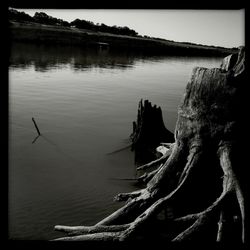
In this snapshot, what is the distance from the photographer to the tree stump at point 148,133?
9.81m

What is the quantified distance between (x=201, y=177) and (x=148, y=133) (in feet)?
15.3

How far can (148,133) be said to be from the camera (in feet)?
33.1

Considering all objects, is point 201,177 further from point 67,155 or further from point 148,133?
point 67,155

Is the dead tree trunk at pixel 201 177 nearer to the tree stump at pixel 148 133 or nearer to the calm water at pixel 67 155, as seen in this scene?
the calm water at pixel 67 155

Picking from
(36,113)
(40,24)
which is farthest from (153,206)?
(40,24)

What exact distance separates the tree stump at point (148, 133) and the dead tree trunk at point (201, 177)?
415 centimetres

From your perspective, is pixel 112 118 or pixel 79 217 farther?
pixel 112 118

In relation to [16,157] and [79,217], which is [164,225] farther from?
[16,157]

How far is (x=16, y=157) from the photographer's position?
9.41 meters

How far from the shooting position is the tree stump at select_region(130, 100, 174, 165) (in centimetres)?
981

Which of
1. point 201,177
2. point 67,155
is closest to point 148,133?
point 67,155

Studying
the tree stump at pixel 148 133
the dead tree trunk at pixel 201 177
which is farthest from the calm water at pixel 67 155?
the dead tree trunk at pixel 201 177

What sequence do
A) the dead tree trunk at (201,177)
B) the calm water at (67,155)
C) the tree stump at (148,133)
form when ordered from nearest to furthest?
the dead tree trunk at (201,177) → the calm water at (67,155) → the tree stump at (148,133)
